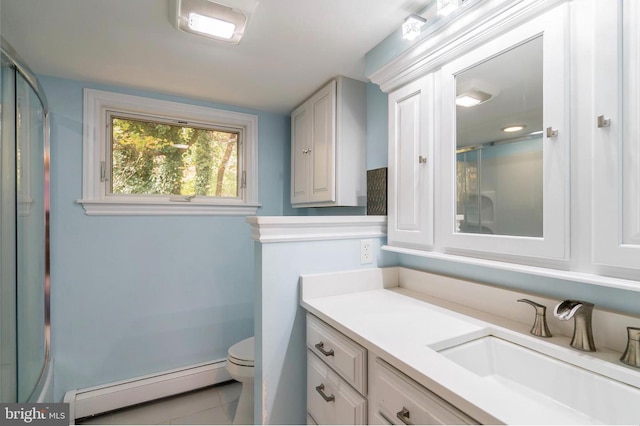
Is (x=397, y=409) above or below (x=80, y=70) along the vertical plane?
below

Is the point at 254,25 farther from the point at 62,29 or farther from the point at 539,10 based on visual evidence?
the point at 539,10

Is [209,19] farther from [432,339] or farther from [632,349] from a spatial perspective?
[632,349]

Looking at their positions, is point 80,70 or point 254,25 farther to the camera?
point 80,70

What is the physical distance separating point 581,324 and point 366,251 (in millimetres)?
884

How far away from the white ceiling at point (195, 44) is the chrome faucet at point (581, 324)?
1.27 meters

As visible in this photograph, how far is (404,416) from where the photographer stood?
0.82 metres

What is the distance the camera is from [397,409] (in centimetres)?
85

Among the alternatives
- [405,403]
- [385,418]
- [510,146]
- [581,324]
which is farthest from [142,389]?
[510,146]

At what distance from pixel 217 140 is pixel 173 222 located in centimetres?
77

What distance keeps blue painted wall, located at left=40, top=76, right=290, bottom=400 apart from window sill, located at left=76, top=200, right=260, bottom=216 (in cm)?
4

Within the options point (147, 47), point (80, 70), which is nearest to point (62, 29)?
point (147, 47)

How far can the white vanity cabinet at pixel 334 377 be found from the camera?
100cm
